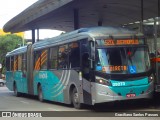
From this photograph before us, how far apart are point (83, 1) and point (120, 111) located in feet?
30.6

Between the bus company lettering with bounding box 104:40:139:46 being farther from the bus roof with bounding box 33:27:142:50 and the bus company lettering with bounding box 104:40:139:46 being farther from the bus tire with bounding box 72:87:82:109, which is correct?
the bus tire with bounding box 72:87:82:109

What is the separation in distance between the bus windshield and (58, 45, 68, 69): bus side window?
112 inches

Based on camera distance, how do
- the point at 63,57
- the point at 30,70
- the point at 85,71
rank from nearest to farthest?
the point at 85,71 < the point at 63,57 < the point at 30,70

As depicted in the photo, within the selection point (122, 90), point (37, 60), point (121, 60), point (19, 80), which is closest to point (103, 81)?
point (122, 90)

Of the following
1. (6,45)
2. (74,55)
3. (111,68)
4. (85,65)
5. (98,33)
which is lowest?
(111,68)

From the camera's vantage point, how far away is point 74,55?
54.3 feet

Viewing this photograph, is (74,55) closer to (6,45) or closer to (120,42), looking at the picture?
(120,42)

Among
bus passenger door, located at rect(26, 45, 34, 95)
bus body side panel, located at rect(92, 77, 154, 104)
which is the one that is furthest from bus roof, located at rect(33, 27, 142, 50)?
bus passenger door, located at rect(26, 45, 34, 95)

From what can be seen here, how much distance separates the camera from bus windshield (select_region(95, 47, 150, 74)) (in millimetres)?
14828

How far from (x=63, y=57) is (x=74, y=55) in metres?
1.40

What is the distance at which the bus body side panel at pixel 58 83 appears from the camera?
16578 mm

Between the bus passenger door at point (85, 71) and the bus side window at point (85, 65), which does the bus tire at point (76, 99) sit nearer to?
the bus passenger door at point (85, 71)

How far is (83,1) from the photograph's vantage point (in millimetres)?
22875

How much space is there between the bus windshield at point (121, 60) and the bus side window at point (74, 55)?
144cm
